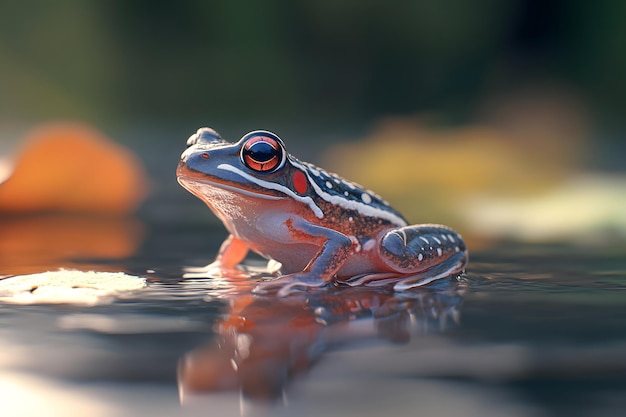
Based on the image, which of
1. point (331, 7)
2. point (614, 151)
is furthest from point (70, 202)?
point (614, 151)

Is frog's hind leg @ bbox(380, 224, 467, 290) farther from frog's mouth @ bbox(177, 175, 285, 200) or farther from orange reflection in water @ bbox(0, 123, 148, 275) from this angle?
orange reflection in water @ bbox(0, 123, 148, 275)

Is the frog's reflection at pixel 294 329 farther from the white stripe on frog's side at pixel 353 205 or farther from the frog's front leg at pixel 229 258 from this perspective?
the frog's front leg at pixel 229 258

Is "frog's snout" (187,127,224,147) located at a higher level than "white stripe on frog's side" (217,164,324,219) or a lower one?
higher

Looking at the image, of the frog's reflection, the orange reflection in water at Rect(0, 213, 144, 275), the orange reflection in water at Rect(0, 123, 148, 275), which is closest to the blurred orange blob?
the orange reflection in water at Rect(0, 123, 148, 275)

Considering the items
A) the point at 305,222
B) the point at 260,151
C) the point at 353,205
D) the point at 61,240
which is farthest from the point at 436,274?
the point at 61,240

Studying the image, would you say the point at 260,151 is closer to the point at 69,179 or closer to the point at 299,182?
the point at 299,182

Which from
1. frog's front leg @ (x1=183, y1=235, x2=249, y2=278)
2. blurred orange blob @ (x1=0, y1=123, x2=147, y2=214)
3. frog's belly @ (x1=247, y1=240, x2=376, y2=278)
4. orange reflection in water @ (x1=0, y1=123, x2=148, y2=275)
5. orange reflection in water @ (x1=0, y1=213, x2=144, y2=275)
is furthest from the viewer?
blurred orange blob @ (x1=0, y1=123, x2=147, y2=214)
